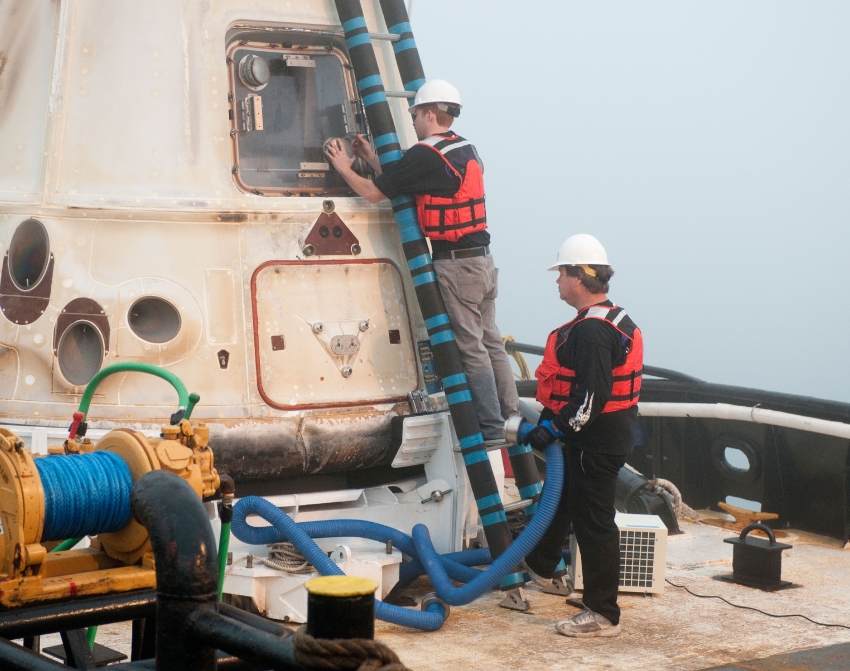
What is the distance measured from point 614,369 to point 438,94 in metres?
1.54

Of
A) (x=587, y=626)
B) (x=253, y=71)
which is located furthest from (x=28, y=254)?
(x=587, y=626)

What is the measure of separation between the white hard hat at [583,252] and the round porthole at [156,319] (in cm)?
174

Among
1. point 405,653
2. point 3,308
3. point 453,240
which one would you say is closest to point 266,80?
point 453,240

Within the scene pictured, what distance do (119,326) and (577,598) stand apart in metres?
2.39

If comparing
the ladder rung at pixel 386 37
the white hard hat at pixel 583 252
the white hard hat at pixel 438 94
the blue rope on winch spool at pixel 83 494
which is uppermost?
the ladder rung at pixel 386 37

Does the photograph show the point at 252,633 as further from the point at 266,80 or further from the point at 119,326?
the point at 266,80

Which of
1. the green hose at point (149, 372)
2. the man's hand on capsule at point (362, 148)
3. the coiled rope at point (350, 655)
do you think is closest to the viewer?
the coiled rope at point (350, 655)

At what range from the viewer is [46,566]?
102 inches

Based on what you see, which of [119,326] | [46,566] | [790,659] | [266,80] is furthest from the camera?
[266,80]

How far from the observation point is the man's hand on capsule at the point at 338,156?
16.3ft

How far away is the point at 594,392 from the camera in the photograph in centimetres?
433

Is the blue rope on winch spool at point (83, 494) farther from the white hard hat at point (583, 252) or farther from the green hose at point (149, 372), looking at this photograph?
the white hard hat at point (583, 252)

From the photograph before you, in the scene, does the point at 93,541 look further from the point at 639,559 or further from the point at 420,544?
the point at 639,559

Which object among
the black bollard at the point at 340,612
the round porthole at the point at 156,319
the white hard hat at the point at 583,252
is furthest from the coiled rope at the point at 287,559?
the black bollard at the point at 340,612
